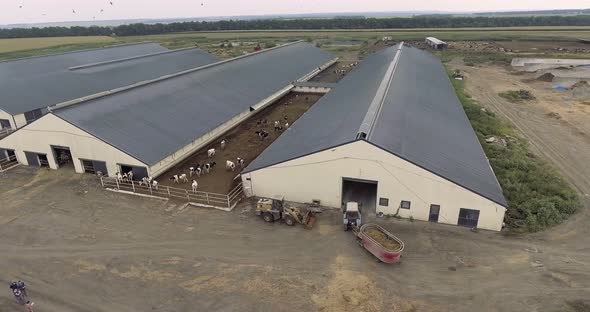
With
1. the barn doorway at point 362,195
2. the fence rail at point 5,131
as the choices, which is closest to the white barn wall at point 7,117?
the fence rail at point 5,131

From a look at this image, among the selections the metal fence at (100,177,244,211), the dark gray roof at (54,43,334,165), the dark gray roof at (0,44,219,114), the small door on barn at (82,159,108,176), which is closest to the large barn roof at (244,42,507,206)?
the metal fence at (100,177,244,211)

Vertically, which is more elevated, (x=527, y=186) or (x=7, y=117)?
(x=7, y=117)

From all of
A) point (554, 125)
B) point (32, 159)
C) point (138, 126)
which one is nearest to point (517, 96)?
point (554, 125)

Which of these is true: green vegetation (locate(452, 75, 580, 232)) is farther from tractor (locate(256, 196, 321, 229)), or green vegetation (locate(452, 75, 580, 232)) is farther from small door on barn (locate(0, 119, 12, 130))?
small door on barn (locate(0, 119, 12, 130))

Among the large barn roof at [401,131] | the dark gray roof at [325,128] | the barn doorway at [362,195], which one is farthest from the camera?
the dark gray roof at [325,128]

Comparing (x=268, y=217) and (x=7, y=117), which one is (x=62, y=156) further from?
(x=268, y=217)

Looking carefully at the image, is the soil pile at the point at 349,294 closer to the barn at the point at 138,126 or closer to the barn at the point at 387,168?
the barn at the point at 387,168

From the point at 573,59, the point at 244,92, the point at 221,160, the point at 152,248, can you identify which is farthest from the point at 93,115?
the point at 573,59
